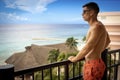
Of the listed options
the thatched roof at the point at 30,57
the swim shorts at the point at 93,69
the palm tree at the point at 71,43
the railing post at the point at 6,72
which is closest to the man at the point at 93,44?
the swim shorts at the point at 93,69

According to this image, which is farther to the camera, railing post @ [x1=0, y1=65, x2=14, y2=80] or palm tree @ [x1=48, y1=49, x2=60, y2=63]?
palm tree @ [x1=48, y1=49, x2=60, y2=63]

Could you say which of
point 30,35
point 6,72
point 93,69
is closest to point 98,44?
point 93,69

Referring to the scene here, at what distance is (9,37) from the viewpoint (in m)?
17.8

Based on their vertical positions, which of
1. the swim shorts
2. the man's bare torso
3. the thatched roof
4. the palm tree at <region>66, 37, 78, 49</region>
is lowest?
the thatched roof

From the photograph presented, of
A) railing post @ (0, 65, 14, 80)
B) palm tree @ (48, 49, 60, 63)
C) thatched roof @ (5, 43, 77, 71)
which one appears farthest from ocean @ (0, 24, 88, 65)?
railing post @ (0, 65, 14, 80)

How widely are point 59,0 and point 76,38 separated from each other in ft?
14.8

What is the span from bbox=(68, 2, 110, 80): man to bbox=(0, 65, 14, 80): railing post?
0.67 metres

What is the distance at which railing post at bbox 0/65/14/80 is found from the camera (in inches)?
57.0

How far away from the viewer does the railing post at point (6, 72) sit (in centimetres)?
145

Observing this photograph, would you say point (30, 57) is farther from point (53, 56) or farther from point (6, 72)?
point (6, 72)

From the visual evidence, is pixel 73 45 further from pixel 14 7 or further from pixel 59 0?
pixel 14 7

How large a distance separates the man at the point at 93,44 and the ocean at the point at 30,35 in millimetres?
14420

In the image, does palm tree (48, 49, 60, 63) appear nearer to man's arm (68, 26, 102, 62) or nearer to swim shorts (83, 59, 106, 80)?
swim shorts (83, 59, 106, 80)

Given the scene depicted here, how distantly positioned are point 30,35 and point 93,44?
62.6 feet
